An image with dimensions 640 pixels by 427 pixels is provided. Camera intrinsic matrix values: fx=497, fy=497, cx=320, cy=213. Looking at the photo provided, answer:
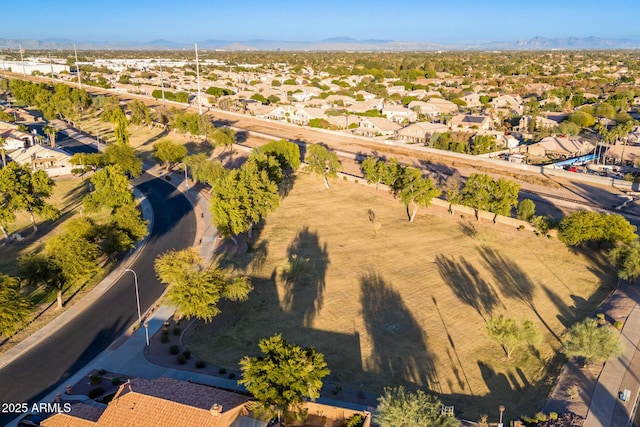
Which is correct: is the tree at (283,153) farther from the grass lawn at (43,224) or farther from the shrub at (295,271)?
the shrub at (295,271)

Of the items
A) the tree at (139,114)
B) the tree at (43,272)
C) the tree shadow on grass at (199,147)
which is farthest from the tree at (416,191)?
the tree at (139,114)

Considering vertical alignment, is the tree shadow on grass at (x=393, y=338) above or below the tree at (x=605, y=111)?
below

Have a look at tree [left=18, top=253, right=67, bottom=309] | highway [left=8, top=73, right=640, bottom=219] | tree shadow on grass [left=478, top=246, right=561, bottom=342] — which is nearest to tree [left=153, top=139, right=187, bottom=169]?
highway [left=8, top=73, right=640, bottom=219]

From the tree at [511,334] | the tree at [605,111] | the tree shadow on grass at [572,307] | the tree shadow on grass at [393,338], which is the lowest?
the tree shadow on grass at [393,338]

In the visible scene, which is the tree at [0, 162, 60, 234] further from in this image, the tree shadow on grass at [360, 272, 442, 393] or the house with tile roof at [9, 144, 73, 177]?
the tree shadow on grass at [360, 272, 442, 393]

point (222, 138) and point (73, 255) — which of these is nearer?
point (73, 255)

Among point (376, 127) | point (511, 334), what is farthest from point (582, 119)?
point (511, 334)

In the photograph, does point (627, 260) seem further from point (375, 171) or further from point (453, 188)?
point (375, 171)
